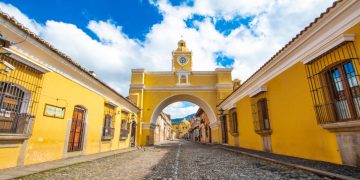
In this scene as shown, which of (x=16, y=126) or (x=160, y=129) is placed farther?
(x=160, y=129)

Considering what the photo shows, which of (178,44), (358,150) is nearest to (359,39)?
(358,150)

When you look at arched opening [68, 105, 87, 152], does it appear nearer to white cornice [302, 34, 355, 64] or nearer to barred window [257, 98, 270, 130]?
barred window [257, 98, 270, 130]

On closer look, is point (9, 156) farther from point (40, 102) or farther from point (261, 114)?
point (261, 114)

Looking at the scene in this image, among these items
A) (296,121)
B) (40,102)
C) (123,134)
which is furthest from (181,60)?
(40,102)

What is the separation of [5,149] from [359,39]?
8.84m

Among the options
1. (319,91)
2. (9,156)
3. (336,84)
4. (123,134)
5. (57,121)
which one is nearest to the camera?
(9,156)

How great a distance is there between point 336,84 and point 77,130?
9596 millimetres

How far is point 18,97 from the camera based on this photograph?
4930mm

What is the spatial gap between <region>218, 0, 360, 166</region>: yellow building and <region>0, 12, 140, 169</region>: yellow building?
764 cm

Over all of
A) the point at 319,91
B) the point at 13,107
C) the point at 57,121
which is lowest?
the point at 57,121

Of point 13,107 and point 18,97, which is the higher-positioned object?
point 18,97

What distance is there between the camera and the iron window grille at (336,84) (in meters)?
4.33

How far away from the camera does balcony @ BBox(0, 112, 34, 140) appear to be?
179 inches

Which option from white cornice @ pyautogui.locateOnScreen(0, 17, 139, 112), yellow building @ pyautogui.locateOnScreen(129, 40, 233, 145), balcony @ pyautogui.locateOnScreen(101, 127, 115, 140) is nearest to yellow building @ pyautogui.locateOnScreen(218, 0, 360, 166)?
white cornice @ pyautogui.locateOnScreen(0, 17, 139, 112)
